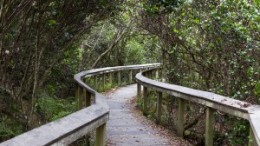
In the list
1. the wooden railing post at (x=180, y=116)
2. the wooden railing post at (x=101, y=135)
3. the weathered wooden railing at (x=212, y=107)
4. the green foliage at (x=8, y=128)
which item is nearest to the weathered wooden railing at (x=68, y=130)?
the wooden railing post at (x=101, y=135)

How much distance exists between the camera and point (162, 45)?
1152cm

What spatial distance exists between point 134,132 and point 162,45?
4115mm

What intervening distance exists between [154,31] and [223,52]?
11.1 feet

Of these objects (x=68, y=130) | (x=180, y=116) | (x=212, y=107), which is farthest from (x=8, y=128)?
(x=68, y=130)

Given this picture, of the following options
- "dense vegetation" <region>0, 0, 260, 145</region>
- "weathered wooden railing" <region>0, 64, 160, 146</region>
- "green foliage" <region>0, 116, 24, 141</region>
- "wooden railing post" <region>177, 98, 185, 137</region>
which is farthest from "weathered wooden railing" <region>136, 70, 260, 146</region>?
"green foliage" <region>0, 116, 24, 141</region>

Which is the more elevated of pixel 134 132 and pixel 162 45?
pixel 162 45

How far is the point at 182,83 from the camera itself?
Answer: 11.1 metres

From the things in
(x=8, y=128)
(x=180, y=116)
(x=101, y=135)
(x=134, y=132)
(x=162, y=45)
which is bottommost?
(x=134, y=132)

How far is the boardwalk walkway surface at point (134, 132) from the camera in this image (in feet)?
23.3

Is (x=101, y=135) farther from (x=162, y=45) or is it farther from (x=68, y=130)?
(x=162, y=45)

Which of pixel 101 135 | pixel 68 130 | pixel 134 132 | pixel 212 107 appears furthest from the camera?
pixel 134 132

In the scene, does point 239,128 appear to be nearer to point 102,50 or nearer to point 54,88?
point 54,88

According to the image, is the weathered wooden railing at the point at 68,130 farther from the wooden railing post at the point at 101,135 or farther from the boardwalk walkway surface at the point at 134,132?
the boardwalk walkway surface at the point at 134,132

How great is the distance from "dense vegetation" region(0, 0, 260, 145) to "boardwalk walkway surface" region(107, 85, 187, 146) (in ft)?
3.45
